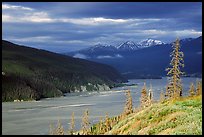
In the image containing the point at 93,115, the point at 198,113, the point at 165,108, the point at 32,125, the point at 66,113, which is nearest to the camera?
the point at 198,113

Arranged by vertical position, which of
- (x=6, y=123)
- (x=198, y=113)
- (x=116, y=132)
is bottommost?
(x=6, y=123)

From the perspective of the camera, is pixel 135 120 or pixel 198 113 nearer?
pixel 198 113

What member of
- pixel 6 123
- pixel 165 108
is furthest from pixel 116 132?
pixel 6 123

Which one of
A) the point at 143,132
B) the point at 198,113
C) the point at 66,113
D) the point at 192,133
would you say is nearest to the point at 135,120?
the point at 143,132

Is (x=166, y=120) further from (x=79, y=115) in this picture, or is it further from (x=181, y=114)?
(x=79, y=115)

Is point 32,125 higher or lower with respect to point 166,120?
lower

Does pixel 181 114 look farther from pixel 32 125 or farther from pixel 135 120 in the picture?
pixel 32 125

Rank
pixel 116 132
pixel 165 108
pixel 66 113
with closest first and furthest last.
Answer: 1. pixel 165 108
2. pixel 116 132
3. pixel 66 113
